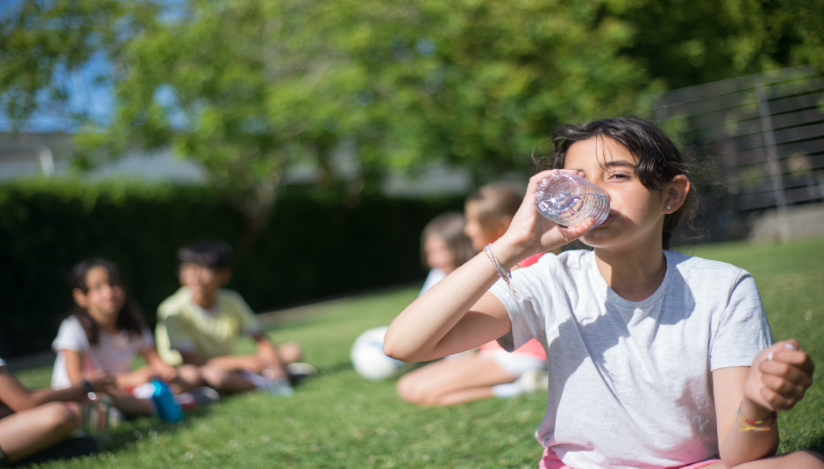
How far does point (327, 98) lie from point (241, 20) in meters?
2.64

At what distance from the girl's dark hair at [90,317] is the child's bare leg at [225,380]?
0.69m

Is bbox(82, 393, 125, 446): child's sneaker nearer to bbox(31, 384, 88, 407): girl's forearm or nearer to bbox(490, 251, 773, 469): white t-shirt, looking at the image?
bbox(31, 384, 88, 407): girl's forearm

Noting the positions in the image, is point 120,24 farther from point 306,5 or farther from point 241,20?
point 306,5

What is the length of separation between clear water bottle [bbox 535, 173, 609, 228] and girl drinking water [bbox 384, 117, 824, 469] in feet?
0.08

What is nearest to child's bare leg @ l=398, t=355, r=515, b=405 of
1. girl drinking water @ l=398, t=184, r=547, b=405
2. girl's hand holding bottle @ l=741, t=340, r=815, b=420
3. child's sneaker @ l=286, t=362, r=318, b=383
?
girl drinking water @ l=398, t=184, r=547, b=405

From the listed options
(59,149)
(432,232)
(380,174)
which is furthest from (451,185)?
(432,232)

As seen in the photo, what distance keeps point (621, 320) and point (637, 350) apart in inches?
4.2

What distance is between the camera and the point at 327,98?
1480cm

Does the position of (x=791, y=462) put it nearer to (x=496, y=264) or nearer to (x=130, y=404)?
(x=496, y=264)

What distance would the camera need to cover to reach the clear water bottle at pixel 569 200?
72.0 inches

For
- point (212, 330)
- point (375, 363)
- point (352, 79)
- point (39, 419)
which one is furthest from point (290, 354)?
point (352, 79)

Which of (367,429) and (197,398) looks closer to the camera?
(367,429)

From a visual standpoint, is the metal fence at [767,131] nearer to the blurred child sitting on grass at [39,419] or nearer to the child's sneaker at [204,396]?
the child's sneaker at [204,396]

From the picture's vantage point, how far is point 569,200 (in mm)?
1845
